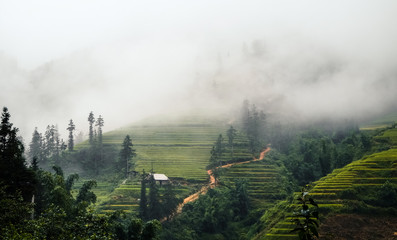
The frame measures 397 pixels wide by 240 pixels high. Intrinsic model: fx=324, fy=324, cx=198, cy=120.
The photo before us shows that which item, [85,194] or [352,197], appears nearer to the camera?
[85,194]

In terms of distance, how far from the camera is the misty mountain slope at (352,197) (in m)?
51.8

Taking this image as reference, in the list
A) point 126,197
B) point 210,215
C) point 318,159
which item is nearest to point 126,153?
point 126,197

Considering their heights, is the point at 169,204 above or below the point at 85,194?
below

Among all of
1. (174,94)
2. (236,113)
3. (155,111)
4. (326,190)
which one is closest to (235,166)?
(326,190)

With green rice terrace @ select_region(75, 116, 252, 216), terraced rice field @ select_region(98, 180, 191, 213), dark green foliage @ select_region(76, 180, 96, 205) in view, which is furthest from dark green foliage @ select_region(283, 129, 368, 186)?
dark green foliage @ select_region(76, 180, 96, 205)

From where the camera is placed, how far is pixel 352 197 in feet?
183

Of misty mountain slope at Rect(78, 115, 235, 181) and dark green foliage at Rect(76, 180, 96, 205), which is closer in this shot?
dark green foliage at Rect(76, 180, 96, 205)

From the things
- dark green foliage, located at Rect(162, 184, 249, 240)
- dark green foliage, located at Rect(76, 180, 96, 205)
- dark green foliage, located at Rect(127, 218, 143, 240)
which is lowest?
dark green foliage, located at Rect(162, 184, 249, 240)

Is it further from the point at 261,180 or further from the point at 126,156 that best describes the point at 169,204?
the point at 126,156

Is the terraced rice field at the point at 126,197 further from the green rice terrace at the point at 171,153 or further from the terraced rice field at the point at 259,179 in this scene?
the terraced rice field at the point at 259,179

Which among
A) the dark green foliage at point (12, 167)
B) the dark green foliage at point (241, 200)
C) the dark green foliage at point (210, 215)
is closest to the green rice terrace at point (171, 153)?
the dark green foliage at point (210, 215)

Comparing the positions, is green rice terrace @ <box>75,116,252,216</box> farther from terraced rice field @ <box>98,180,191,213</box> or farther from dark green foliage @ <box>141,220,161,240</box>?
dark green foliage @ <box>141,220,161,240</box>

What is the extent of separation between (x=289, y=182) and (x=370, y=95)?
127715 millimetres

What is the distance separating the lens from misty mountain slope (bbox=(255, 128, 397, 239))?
51.8 metres
